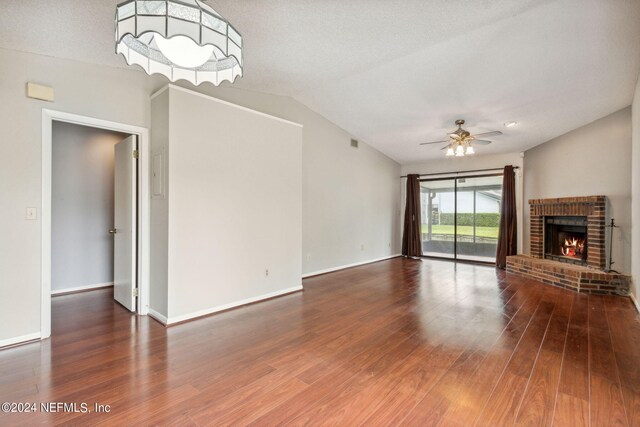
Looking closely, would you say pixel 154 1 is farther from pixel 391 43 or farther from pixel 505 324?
pixel 505 324

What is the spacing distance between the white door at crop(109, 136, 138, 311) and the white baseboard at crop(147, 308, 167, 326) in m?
0.24

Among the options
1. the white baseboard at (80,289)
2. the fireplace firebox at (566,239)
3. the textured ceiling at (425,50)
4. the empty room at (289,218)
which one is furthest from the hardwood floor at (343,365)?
the textured ceiling at (425,50)

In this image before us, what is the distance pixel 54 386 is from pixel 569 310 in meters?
5.23

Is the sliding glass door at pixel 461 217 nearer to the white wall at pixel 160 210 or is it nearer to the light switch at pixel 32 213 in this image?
the white wall at pixel 160 210

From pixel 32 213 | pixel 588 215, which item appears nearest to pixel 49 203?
pixel 32 213

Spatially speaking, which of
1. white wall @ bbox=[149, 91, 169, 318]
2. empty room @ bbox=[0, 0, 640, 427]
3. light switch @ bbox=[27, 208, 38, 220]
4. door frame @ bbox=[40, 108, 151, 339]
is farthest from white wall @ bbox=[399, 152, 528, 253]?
light switch @ bbox=[27, 208, 38, 220]

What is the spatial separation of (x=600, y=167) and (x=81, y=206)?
8.17 m

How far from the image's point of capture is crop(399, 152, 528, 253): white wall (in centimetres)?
630

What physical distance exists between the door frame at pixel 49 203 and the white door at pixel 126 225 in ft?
0.28

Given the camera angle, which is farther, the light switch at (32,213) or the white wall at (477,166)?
the white wall at (477,166)

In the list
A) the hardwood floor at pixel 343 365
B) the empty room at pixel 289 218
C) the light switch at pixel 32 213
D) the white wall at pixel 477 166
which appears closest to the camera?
the hardwood floor at pixel 343 365

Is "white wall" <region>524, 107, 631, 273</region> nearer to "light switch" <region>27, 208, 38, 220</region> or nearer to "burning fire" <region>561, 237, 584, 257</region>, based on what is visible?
"burning fire" <region>561, 237, 584, 257</region>

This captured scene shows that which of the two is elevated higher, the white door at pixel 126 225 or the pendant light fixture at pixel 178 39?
the pendant light fixture at pixel 178 39

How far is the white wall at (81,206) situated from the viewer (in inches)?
164
